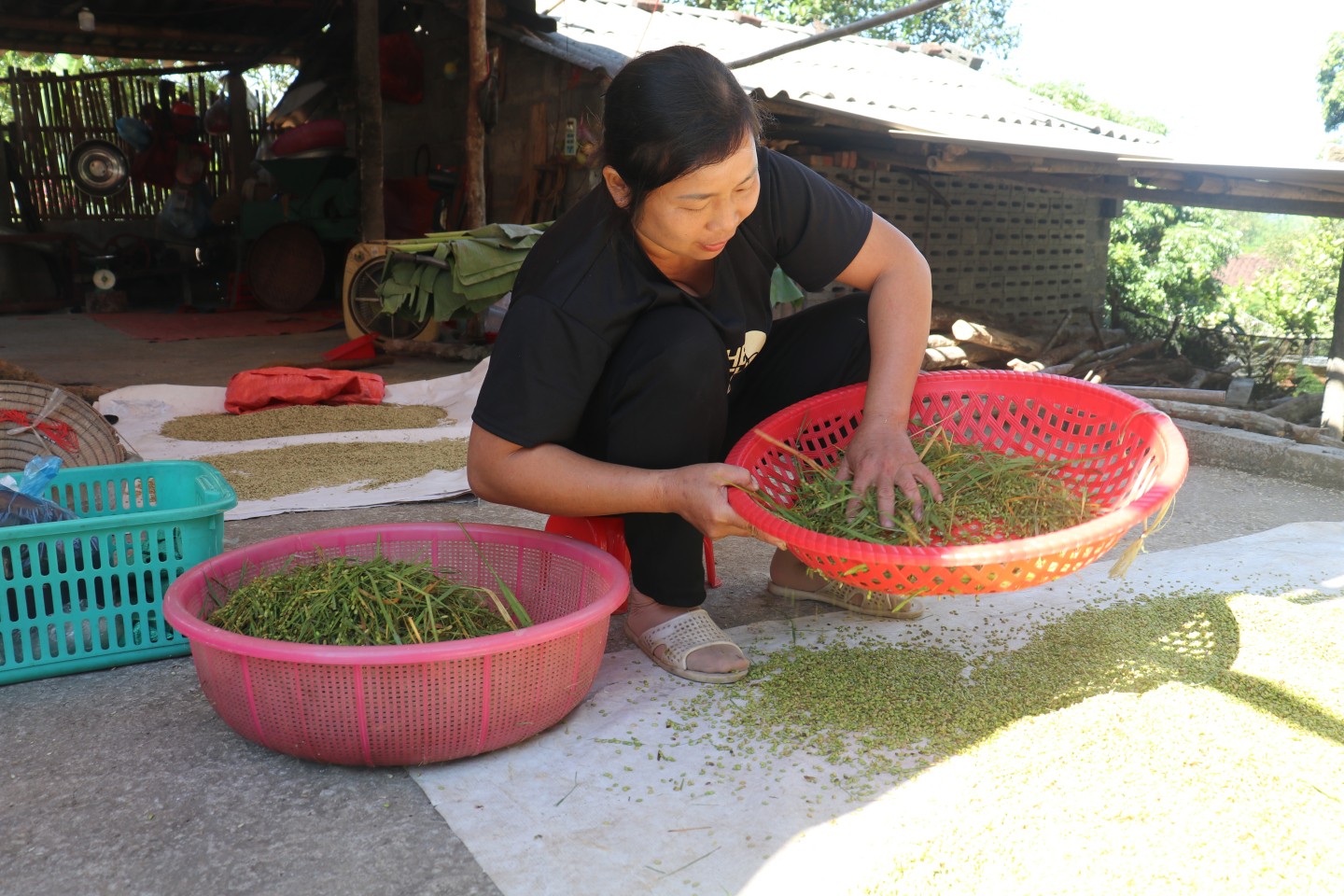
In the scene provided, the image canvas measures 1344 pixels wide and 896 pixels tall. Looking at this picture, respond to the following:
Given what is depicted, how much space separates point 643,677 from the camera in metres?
1.70

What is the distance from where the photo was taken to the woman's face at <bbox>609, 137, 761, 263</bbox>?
57.5 inches

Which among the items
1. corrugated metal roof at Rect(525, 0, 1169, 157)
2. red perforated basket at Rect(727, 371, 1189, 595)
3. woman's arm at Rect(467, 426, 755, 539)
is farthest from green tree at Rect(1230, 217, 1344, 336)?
woman's arm at Rect(467, 426, 755, 539)

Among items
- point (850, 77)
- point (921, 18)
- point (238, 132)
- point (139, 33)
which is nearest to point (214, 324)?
point (139, 33)

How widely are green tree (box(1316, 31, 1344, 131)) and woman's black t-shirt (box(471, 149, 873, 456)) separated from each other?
785 inches

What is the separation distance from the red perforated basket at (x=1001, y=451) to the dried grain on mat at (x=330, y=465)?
1484 millimetres

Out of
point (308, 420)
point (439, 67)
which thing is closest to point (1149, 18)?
point (439, 67)

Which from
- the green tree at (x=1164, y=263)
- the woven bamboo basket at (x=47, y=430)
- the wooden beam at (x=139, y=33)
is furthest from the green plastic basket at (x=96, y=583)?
the green tree at (x=1164, y=263)

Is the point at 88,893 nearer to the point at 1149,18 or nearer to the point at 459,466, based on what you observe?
the point at 459,466

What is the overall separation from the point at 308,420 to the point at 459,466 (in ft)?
3.13

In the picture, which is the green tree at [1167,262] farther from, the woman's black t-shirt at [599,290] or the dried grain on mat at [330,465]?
the woman's black t-shirt at [599,290]

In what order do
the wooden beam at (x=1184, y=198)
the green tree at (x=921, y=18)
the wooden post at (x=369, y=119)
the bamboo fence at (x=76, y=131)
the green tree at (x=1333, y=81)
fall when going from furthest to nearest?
the green tree at (x=921, y=18), the green tree at (x=1333, y=81), the bamboo fence at (x=76, y=131), the wooden post at (x=369, y=119), the wooden beam at (x=1184, y=198)

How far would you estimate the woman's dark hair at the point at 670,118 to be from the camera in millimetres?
1436

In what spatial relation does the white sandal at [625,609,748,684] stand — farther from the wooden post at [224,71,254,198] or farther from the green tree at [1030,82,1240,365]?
the green tree at [1030,82,1240,365]

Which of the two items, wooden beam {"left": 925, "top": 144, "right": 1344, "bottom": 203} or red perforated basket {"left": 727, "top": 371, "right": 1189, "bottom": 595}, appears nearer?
red perforated basket {"left": 727, "top": 371, "right": 1189, "bottom": 595}
